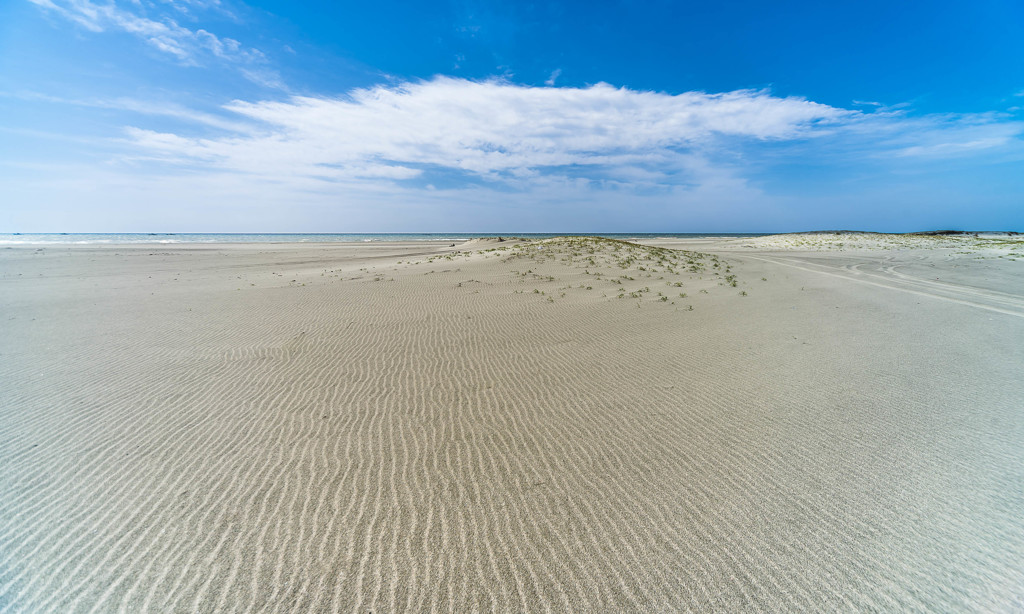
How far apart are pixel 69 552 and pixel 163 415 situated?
2581mm

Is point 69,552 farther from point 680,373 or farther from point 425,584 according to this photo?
point 680,373

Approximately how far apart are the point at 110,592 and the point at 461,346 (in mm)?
6145

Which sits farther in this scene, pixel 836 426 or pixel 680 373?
pixel 680 373

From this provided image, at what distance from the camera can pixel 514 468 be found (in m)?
4.28

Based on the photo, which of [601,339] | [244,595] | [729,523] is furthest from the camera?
[601,339]

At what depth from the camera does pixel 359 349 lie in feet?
27.8

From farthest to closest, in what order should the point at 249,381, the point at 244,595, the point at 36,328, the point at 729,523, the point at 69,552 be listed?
the point at 36,328, the point at 249,381, the point at 729,523, the point at 69,552, the point at 244,595

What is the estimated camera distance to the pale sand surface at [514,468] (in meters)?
2.91

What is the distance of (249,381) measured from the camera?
22.0 ft

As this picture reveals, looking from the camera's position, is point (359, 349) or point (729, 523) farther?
point (359, 349)

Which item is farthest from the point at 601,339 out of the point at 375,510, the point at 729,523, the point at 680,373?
the point at 375,510

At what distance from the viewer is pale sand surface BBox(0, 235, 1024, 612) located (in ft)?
9.54

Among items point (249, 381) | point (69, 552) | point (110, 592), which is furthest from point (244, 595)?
point (249, 381)

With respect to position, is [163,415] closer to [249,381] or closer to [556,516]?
[249,381]
